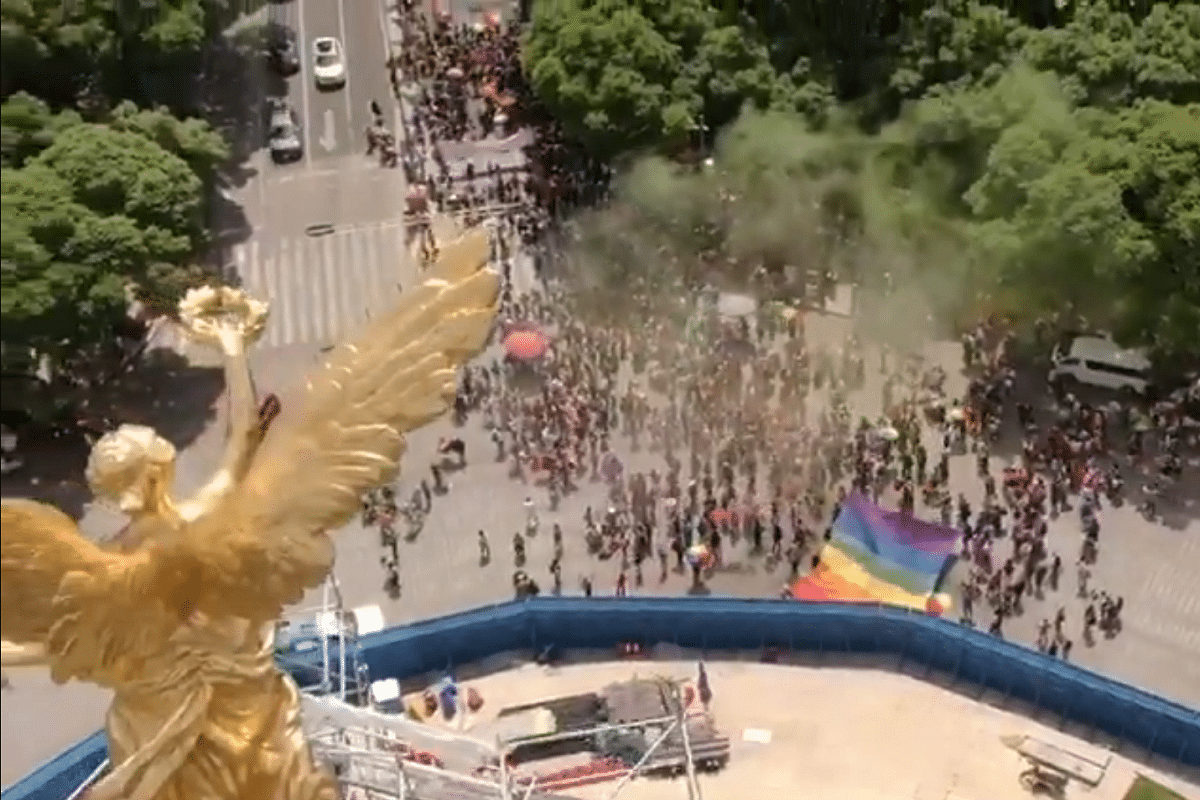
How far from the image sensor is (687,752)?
2512cm

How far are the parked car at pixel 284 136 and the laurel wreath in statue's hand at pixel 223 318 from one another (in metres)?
23.9

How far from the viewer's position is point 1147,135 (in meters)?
32.5

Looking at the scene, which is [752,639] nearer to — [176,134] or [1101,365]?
[1101,365]

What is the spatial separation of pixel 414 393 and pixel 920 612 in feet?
45.9

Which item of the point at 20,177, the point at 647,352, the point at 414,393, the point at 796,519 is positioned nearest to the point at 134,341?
the point at 20,177

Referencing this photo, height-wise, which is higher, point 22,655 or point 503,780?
point 22,655

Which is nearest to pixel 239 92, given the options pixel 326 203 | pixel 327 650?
pixel 326 203

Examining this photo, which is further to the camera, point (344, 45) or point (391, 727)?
point (344, 45)

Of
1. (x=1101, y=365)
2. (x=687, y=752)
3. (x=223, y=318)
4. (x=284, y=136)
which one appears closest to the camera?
(x=223, y=318)

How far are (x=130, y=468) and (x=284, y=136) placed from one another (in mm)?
26239

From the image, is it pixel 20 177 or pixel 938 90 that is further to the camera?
pixel 938 90

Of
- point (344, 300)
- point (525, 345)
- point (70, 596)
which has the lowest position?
point (525, 345)

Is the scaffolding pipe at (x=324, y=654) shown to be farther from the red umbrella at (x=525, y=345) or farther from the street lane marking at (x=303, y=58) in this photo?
the street lane marking at (x=303, y=58)

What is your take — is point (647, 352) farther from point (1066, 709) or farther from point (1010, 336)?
point (1066, 709)
